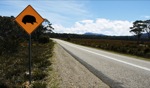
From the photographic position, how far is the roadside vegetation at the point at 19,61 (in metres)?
10.3

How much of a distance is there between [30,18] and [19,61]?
34.7 ft

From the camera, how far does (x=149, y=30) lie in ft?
344

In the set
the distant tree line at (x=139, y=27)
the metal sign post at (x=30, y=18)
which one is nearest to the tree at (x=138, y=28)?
the distant tree line at (x=139, y=27)

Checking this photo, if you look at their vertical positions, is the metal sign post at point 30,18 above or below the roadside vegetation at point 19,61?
above

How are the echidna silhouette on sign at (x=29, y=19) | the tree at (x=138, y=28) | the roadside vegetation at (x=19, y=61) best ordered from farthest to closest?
the tree at (x=138, y=28)
the roadside vegetation at (x=19, y=61)
the echidna silhouette on sign at (x=29, y=19)

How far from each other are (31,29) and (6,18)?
9128cm

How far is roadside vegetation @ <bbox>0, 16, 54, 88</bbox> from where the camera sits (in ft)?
33.9

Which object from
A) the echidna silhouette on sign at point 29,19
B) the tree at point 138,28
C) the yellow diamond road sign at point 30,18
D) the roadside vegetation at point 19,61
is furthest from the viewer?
the tree at point 138,28

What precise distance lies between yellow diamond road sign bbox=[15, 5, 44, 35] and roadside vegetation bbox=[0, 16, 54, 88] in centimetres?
52

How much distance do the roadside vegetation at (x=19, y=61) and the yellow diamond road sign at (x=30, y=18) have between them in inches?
20.4

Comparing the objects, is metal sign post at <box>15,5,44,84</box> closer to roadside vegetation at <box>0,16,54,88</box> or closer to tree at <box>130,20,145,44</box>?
roadside vegetation at <box>0,16,54,88</box>

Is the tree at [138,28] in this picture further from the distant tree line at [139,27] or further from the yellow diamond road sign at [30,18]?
the yellow diamond road sign at [30,18]

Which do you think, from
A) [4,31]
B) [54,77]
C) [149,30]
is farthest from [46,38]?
[54,77]

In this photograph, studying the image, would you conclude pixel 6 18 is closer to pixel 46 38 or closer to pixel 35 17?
pixel 46 38
